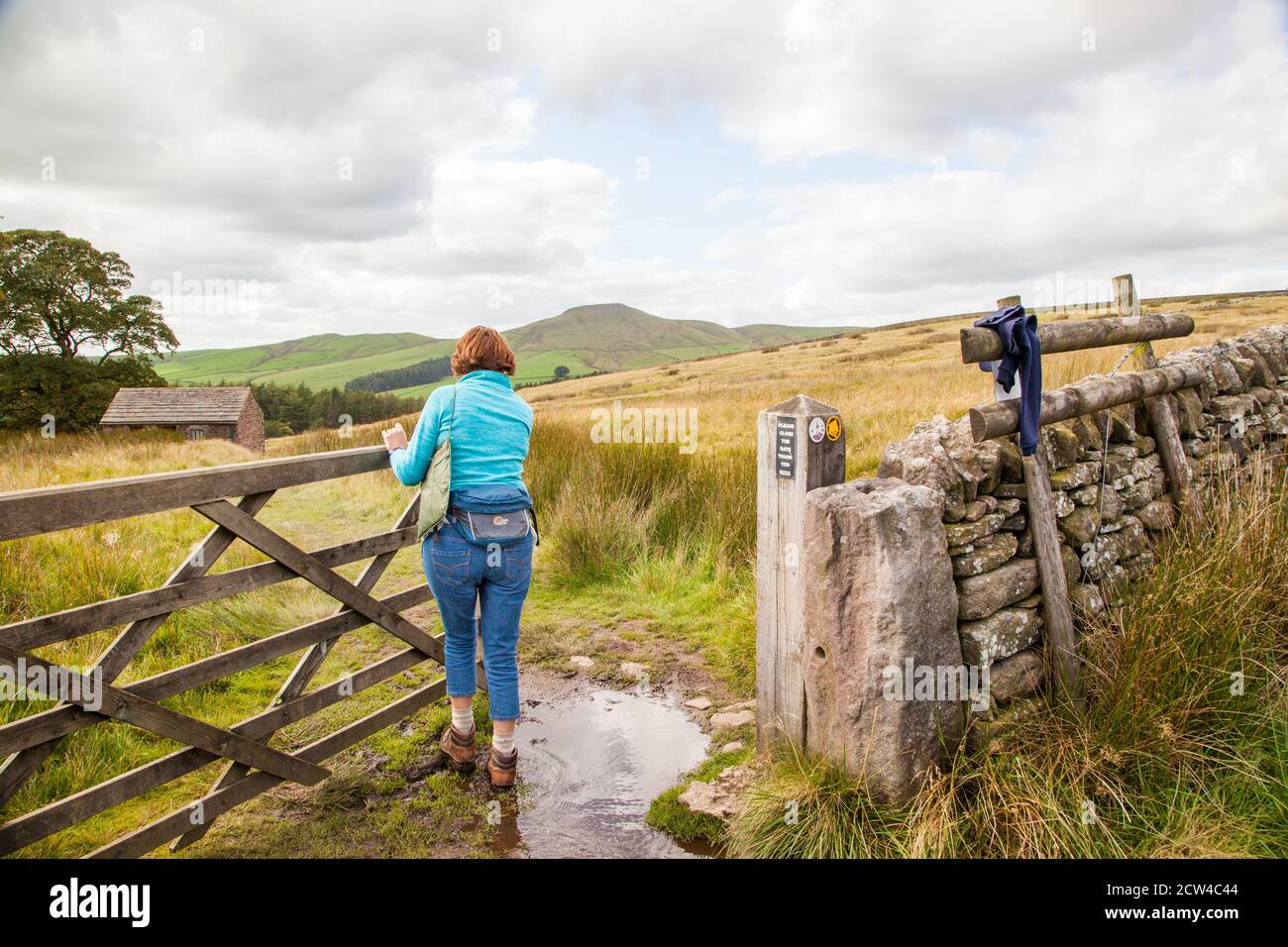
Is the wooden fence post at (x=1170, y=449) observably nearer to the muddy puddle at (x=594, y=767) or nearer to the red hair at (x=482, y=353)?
the muddy puddle at (x=594, y=767)

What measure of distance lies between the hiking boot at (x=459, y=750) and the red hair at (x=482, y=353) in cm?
196

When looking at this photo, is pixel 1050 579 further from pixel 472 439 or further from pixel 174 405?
pixel 174 405

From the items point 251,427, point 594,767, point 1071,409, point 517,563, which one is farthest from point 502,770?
point 251,427

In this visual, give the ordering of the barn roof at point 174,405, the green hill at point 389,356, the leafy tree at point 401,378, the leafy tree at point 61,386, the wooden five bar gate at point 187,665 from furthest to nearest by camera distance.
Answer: the green hill at point 389,356
the leafy tree at point 401,378
the barn roof at point 174,405
the leafy tree at point 61,386
the wooden five bar gate at point 187,665

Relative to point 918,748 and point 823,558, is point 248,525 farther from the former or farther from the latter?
point 918,748

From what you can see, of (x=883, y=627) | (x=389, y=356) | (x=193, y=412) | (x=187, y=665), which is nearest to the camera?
(x=883, y=627)

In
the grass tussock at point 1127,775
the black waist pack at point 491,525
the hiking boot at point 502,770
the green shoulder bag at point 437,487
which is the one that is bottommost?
the hiking boot at point 502,770

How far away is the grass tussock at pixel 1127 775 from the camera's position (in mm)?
2811

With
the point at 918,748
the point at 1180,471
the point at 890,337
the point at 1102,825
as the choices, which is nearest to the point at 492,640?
the point at 918,748

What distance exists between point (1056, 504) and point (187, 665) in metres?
4.46

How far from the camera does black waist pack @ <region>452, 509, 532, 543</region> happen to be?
3.40 meters

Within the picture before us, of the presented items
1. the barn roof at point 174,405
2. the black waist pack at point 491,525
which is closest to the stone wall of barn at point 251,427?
the barn roof at point 174,405

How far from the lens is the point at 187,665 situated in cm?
322

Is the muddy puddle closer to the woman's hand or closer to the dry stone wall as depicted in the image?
the dry stone wall
